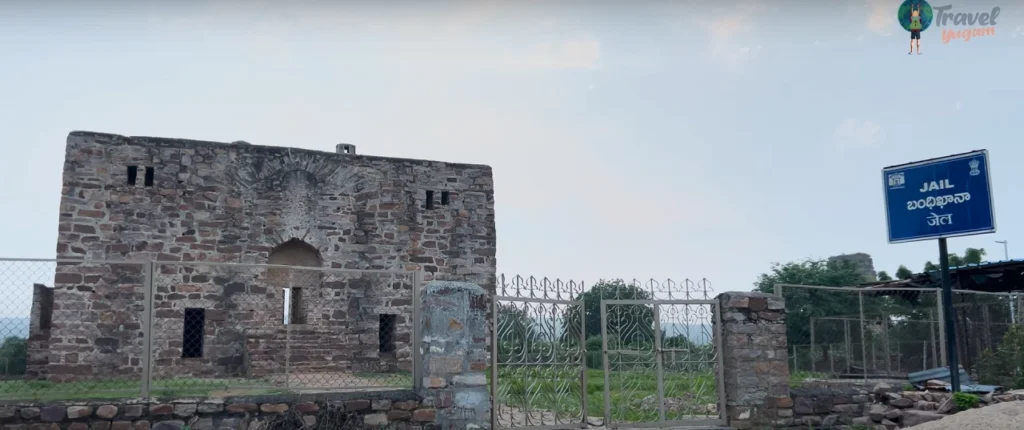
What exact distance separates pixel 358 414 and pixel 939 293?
7883 mm

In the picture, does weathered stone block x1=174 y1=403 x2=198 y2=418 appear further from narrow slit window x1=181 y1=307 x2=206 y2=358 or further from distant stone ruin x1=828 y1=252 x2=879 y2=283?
distant stone ruin x1=828 y1=252 x2=879 y2=283

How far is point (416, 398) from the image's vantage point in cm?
784

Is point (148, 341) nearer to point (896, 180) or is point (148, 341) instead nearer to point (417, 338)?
point (417, 338)

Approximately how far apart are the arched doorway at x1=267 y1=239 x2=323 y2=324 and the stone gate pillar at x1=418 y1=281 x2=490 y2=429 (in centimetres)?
686

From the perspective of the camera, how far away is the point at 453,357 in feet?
26.2

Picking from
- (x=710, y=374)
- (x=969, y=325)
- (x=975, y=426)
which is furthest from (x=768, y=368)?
(x=969, y=325)

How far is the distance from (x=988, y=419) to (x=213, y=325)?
1143 cm

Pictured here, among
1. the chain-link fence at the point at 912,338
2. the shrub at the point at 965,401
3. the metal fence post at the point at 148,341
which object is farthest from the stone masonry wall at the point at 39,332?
the shrub at the point at 965,401

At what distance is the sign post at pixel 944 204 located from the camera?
406 inches

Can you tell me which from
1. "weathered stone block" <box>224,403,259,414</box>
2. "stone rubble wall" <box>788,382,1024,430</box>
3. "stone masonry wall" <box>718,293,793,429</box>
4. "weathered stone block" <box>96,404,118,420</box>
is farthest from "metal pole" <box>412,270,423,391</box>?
"stone rubble wall" <box>788,382,1024,430</box>

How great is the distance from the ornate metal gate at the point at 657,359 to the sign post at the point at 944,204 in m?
3.24

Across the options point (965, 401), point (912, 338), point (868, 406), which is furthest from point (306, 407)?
point (912, 338)

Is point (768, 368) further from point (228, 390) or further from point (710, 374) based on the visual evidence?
point (228, 390)

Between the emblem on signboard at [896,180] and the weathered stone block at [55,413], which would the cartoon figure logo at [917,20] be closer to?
the emblem on signboard at [896,180]
